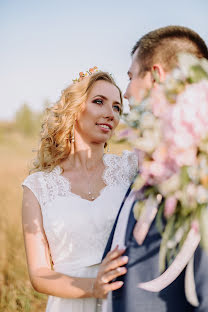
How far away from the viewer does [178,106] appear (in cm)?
135

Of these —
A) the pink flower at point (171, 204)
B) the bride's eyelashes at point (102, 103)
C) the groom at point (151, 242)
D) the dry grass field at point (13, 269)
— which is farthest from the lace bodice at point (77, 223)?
the pink flower at point (171, 204)

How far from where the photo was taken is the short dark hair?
6.31 ft

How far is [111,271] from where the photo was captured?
204 centimetres

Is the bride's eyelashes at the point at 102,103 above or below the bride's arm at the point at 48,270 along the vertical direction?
above

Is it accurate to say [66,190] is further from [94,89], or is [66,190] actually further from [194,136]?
[194,136]

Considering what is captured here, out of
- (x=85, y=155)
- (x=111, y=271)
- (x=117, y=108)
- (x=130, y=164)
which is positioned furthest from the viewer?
(x=117, y=108)

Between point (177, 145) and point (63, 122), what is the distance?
2209 millimetres

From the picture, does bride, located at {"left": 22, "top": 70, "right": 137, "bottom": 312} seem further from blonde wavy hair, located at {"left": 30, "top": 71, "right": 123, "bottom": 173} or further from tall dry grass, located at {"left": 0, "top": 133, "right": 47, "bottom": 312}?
tall dry grass, located at {"left": 0, "top": 133, "right": 47, "bottom": 312}

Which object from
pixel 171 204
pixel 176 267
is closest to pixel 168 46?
pixel 171 204

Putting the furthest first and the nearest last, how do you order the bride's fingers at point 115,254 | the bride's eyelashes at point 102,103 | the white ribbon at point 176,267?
the bride's eyelashes at point 102,103 < the bride's fingers at point 115,254 < the white ribbon at point 176,267

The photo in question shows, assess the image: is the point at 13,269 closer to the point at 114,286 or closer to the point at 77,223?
the point at 77,223

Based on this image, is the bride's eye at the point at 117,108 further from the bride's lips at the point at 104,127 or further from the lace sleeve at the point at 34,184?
the lace sleeve at the point at 34,184

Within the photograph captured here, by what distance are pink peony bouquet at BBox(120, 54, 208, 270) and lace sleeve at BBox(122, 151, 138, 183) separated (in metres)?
1.56

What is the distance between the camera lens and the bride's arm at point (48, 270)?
2037 mm
